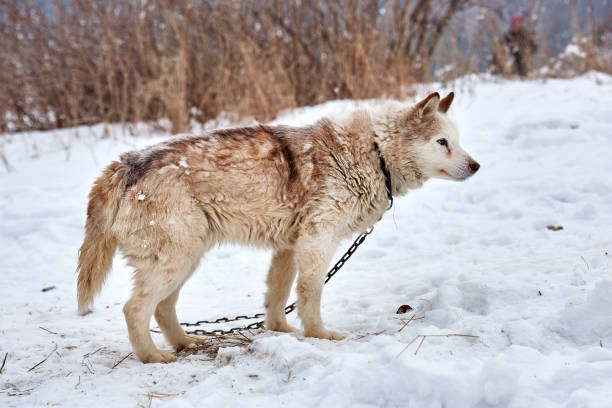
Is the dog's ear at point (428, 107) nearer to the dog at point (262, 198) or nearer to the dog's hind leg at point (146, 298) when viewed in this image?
the dog at point (262, 198)

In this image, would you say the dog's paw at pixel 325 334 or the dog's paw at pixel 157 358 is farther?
the dog's paw at pixel 325 334

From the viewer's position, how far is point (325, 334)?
345 cm

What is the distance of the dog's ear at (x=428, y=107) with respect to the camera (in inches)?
149

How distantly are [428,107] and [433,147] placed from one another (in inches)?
12.8

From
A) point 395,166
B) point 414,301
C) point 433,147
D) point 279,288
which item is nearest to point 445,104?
point 433,147

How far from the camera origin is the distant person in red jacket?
12.1 m

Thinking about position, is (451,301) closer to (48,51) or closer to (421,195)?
(421,195)

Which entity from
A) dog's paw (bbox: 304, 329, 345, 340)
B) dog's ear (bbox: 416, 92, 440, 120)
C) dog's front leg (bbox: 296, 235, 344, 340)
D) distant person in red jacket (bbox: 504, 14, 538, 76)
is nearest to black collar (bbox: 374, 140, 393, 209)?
dog's ear (bbox: 416, 92, 440, 120)

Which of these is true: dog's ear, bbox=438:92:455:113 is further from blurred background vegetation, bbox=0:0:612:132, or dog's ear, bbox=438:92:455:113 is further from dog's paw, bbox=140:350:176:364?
blurred background vegetation, bbox=0:0:612:132

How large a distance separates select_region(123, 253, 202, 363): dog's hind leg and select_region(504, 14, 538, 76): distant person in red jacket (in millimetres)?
11476

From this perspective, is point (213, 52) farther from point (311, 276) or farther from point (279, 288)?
point (311, 276)

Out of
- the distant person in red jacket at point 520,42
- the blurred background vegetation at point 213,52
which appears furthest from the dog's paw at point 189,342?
the distant person in red jacket at point 520,42

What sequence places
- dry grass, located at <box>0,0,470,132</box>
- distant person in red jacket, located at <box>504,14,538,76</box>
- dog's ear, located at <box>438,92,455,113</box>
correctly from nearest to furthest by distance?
dog's ear, located at <box>438,92,455,113</box> → dry grass, located at <box>0,0,470,132</box> → distant person in red jacket, located at <box>504,14,538,76</box>

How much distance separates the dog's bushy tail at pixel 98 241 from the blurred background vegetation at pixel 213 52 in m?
7.24
